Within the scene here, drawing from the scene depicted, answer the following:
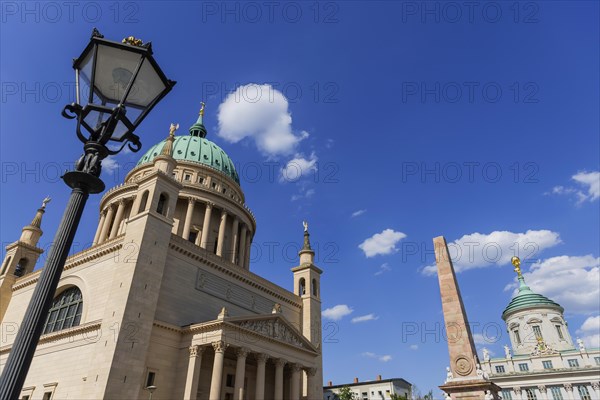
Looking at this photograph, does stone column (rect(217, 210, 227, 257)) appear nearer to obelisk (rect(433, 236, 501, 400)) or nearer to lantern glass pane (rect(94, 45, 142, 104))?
obelisk (rect(433, 236, 501, 400))

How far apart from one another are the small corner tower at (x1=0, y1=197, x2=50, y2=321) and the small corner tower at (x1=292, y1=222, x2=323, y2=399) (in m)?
29.6

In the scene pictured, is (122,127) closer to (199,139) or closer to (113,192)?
(113,192)

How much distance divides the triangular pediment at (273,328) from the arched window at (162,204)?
10595 mm

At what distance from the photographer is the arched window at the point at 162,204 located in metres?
31.9

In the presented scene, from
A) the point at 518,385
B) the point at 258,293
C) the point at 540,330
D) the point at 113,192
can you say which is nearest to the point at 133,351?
the point at 258,293

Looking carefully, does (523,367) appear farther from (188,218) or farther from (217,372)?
(217,372)

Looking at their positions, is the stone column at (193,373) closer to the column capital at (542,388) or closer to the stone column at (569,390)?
the column capital at (542,388)

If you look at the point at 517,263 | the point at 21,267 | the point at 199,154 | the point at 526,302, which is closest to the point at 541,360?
the point at 526,302

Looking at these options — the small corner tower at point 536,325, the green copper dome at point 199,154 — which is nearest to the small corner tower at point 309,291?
the green copper dome at point 199,154

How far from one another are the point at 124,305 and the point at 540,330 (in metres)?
77.3

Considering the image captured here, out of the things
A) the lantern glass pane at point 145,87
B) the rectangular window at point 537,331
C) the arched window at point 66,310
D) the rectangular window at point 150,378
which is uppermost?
the rectangular window at point 537,331

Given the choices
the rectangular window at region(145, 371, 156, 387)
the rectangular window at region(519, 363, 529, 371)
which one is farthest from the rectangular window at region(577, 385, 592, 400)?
the rectangular window at region(145, 371, 156, 387)

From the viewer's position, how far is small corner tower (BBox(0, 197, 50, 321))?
39.4 meters

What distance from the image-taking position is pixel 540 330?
7400 cm
